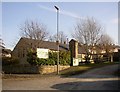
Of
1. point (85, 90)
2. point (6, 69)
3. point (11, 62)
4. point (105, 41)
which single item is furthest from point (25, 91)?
point (105, 41)

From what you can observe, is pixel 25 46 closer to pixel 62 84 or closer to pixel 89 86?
pixel 62 84

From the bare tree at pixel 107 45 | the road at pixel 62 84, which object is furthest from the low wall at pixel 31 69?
the bare tree at pixel 107 45

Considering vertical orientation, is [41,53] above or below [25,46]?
below

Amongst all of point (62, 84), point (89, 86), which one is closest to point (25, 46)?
point (62, 84)

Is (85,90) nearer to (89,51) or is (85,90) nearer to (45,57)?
(45,57)

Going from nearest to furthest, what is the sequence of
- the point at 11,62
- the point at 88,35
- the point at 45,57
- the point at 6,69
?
the point at 45,57 → the point at 6,69 → the point at 11,62 → the point at 88,35

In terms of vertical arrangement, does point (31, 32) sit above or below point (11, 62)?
above

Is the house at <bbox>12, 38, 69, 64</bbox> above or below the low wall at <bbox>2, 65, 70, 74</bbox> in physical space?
above

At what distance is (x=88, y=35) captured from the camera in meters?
59.2

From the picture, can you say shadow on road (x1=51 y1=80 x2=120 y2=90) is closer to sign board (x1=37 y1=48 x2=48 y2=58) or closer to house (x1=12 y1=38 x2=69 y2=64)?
sign board (x1=37 y1=48 x2=48 y2=58)

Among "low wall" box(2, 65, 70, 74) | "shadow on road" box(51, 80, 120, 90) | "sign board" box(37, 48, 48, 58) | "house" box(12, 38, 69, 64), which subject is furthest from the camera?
"house" box(12, 38, 69, 64)

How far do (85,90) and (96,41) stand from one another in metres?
42.5

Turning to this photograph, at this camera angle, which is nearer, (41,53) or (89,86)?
(89,86)

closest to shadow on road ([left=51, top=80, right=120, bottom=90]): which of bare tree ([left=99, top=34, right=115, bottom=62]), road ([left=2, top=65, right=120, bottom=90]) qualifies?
road ([left=2, top=65, right=120, bottom=90])
